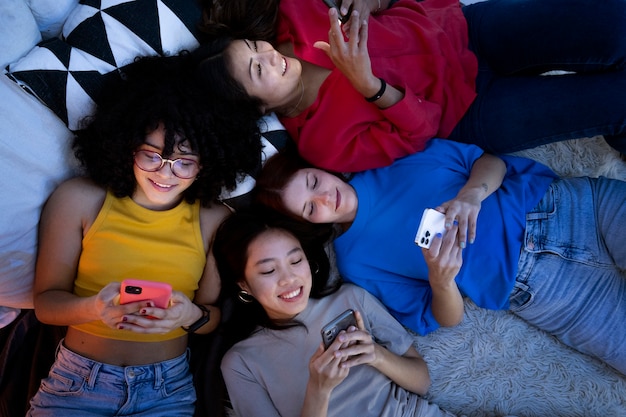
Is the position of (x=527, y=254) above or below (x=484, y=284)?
→ above

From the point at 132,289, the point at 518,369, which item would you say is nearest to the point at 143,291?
the point at 132,289

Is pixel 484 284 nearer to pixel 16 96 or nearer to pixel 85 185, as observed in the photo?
pixel 85 185

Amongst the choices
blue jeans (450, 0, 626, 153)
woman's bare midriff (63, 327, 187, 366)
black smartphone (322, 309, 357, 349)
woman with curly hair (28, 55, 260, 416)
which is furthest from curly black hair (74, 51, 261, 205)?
blue jeans (450, 0, 626, 153)

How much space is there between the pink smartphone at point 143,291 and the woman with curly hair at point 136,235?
6cm

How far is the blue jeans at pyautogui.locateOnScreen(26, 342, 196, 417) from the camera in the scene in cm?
158

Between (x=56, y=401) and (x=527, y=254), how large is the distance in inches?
60.6

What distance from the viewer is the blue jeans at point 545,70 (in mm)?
1571

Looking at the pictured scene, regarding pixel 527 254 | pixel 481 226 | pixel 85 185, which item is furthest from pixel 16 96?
pixel 527 254

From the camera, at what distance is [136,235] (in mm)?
1658

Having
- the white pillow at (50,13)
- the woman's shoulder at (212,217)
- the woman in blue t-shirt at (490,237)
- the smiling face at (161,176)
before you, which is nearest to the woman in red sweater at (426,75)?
the woman in blue t-shirt at (490,237)

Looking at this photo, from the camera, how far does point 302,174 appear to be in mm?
1682

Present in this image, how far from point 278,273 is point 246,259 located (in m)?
0.12

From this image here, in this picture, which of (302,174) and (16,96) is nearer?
(16,96)

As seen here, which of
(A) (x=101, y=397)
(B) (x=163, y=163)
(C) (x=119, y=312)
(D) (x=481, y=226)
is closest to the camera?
(C) (x=119, y=312)
